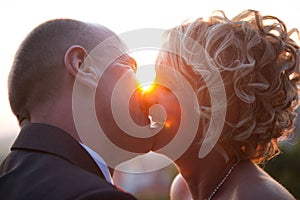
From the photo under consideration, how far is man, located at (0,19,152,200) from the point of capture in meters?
2.42

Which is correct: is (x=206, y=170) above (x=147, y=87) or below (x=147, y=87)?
below

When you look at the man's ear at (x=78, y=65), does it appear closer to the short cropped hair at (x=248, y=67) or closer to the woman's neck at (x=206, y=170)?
the short cropped hair at (x=248, y=67)

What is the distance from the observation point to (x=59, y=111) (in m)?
2.97

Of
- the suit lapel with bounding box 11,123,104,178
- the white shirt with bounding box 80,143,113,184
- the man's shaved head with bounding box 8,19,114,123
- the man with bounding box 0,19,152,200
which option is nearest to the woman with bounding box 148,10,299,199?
the man with bounding box 0,19,152,200

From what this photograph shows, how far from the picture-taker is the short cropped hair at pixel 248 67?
12.9 ft

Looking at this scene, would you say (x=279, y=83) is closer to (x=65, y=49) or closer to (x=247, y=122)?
(x=247, y=122)

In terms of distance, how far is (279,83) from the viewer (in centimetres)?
395

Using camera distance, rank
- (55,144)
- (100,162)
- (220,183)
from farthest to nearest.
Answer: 1. (220,183)
2. (100,162)
3. (55,144)

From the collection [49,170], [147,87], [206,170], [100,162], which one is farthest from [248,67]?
[49,170]

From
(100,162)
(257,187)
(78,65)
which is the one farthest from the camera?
(257,187)

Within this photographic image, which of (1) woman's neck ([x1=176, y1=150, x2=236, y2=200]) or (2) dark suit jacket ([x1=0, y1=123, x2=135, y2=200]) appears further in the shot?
(1) woman's neck ([x1=176, y1=150, x2=236, y2=200])

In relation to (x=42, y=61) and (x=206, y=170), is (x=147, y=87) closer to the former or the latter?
(x=206, y=170)

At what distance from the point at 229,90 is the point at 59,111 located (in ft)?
4.90

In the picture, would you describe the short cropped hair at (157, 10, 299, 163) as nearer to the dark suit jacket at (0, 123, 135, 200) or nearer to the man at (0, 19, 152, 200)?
the man at (0, 19, 152, 200)
